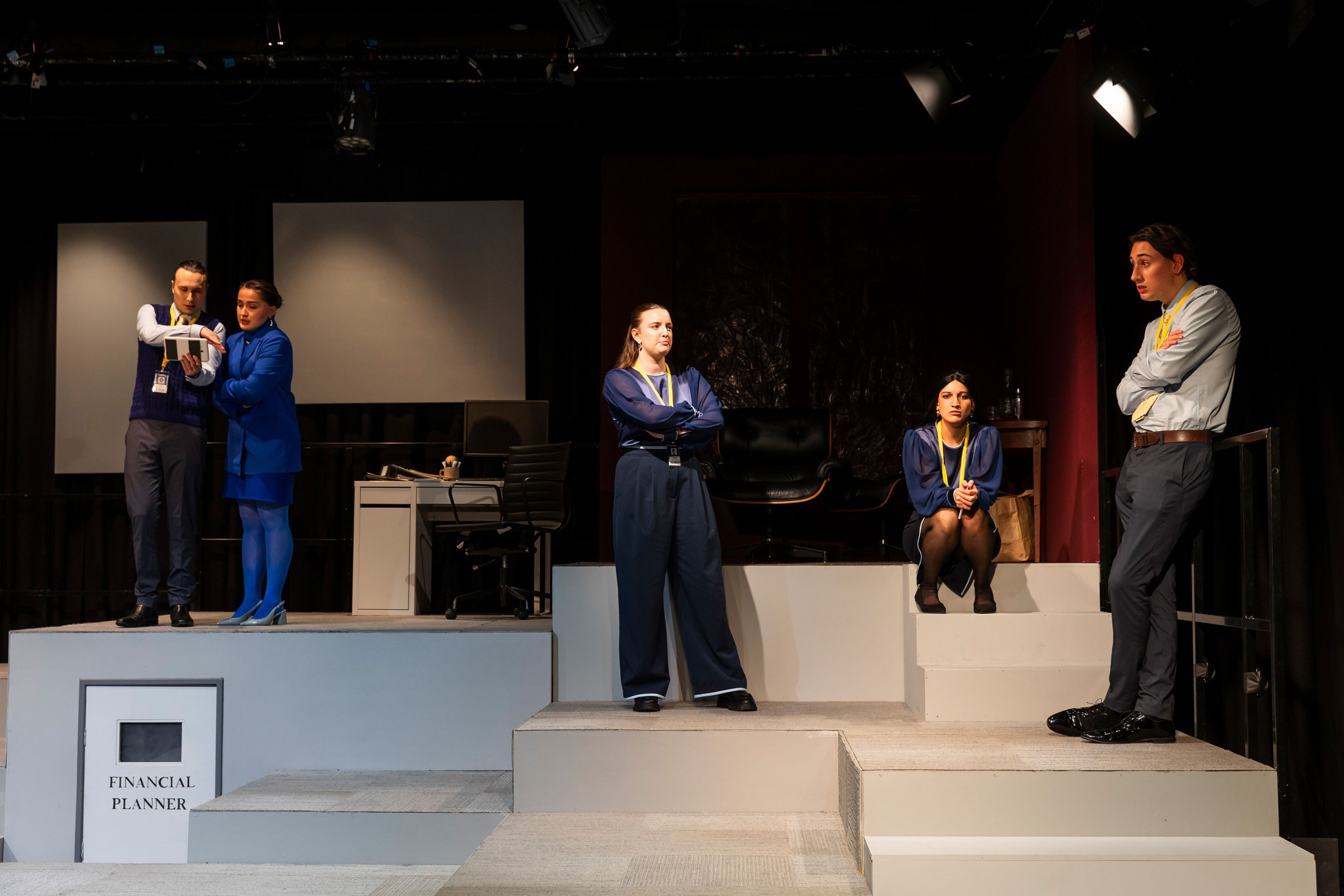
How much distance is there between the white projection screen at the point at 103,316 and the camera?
23.3 ft

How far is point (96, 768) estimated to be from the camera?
414 centimetres

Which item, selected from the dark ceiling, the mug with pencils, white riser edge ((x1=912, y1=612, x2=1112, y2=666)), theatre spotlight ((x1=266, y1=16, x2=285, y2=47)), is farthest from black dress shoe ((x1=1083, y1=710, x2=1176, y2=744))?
theatre spotlight ((x1=266, y1=16, x2=285, y2=47))

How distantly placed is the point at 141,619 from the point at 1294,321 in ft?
15.4

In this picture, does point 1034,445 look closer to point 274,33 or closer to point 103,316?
point 274,33

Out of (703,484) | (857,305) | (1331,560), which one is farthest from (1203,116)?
(857,305)

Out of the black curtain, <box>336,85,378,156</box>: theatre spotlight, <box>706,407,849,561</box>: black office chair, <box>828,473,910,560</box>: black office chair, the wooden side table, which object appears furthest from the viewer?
<box>828,473,910,560</box>: black office chair

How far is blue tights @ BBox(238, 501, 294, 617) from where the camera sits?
4648mm

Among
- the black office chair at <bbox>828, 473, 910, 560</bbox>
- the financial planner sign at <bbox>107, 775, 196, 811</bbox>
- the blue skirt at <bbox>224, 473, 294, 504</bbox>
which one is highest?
the blue skirt at <bbox>224, 473, 294, 504</bbox>

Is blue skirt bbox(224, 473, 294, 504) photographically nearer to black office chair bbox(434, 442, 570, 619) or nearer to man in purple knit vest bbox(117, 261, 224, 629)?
man in purple knit vest bbox(117, 261, 224, 629)

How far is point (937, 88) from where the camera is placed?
5.16 m

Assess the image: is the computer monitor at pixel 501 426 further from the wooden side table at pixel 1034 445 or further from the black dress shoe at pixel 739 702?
the black dress shoe at pixel 739 702

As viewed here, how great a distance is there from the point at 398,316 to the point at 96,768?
3.71 metres

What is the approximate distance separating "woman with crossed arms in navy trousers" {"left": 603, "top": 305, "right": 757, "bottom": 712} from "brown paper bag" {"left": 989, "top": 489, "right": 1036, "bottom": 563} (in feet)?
5.47

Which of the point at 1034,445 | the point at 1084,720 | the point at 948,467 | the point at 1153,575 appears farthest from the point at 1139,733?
the point at 1034,445
